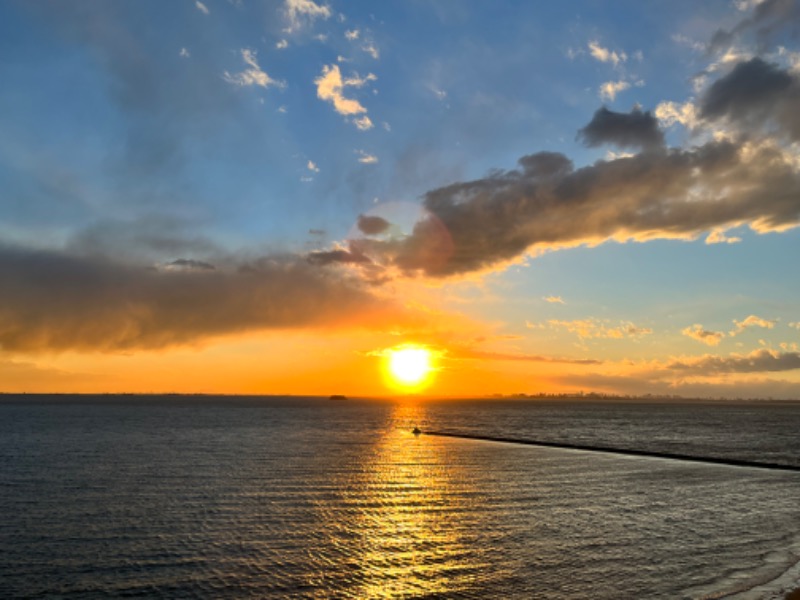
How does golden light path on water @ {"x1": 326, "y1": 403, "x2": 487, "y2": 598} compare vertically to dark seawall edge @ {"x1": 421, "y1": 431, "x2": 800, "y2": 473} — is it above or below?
above

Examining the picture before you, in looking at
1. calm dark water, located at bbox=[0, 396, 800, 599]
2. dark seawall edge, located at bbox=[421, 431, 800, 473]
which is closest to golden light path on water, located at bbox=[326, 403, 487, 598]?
calm dark water, located at bbox=[0, 396, 800, 599]

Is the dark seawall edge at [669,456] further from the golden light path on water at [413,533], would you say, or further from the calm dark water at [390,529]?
the golden light path on water at [413,533]

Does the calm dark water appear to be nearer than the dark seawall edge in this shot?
Yes

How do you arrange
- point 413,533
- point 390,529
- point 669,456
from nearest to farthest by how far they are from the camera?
point 413,533, point 390,529, point 669,456

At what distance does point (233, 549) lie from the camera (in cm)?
3058

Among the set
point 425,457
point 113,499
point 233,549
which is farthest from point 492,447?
point 233,549

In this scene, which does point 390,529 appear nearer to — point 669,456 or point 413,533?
point 413,533

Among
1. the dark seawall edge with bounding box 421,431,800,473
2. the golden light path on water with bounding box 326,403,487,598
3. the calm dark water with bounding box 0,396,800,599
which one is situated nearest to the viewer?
the calm dark water with bounding box 0,396,800,599

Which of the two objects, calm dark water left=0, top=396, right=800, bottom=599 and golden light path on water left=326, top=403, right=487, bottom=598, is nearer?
calm dark water left=0, top=396, right=800, bottom=599

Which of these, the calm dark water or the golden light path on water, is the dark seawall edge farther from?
the golden light path on water

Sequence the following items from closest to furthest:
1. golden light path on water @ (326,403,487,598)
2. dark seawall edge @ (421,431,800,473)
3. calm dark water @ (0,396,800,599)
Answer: calm dark water @ (0,396,800,599), golden light path on water @ (326,403,487,598), dark seawall edge @ (421,431,800,473)

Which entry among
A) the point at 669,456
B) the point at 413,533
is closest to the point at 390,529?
the point at 413,533

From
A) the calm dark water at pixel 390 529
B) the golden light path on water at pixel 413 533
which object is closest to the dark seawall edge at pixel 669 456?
the calm dark water at pixel 390 529

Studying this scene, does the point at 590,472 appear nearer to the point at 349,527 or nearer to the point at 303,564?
the point at 349,527
